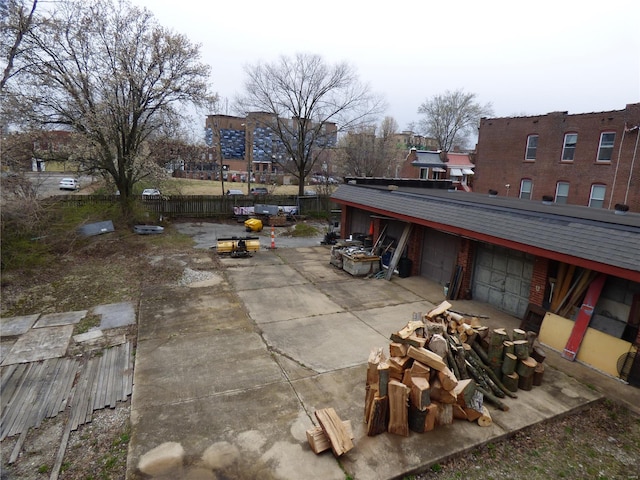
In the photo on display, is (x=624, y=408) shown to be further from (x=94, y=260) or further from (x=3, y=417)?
(x=94, y=260)

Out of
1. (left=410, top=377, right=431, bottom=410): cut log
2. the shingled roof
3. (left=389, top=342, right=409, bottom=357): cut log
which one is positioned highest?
the shingled roof

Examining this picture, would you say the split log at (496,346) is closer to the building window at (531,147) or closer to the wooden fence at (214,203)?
the wooden fence at (214,203)

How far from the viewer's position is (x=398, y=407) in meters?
5.61

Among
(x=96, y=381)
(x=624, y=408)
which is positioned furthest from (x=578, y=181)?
(x=96, y=381)

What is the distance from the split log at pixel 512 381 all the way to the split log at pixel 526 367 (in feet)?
0.35

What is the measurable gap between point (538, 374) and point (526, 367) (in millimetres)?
510

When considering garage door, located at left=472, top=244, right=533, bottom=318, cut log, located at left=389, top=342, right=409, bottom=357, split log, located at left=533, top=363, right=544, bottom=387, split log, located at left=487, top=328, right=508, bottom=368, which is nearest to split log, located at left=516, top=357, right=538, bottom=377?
split log, located at left=533, top=363, right=544, bottom=387

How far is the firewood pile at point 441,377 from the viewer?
5.64 meters

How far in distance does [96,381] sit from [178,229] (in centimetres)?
1722

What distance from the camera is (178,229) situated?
2325 cm

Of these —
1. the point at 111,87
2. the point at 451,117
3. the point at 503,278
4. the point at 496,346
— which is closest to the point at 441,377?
the point at 496,346

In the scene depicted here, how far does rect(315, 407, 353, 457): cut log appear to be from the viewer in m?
5.14

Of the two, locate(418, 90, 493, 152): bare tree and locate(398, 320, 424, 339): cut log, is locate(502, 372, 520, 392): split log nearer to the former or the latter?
locate(398, 320, 424, 339): cut log

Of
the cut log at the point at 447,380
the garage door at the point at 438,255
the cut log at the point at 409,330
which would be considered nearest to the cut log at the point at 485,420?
the cut log at the point at 447,380
